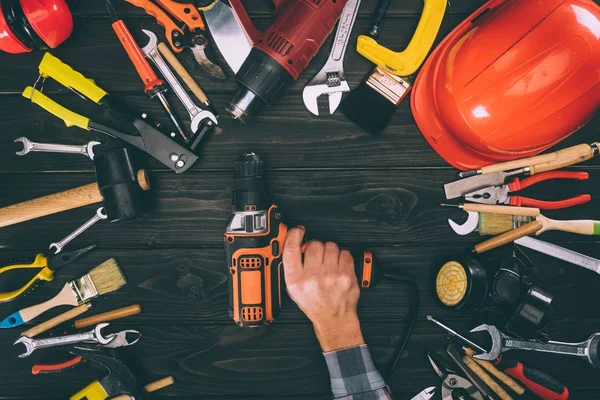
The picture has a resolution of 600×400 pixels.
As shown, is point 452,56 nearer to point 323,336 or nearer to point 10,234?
point 323,336

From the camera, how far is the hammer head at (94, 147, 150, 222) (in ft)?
3.40

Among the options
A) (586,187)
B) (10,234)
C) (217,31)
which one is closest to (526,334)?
(586,187)

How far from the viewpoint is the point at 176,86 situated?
111 cm

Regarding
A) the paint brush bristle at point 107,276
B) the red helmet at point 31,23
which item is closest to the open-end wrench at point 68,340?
the paint brush bristle at point 107,276

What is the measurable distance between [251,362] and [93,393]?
1.44 feet

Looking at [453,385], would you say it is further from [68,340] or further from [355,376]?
[68,340]

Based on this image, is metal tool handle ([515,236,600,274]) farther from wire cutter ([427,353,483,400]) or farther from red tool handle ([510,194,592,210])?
wire cutter ([427,353,483,400])

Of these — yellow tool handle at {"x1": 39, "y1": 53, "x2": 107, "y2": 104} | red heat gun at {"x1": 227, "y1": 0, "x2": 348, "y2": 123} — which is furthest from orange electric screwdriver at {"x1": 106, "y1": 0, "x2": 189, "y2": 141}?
red heat gun at {"x1": 227, "y1": 0, "x2": 348, "y2": 123}

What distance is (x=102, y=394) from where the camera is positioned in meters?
1.12

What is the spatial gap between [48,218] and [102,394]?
20.4 inches

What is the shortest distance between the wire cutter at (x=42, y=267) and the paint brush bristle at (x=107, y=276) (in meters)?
0.07

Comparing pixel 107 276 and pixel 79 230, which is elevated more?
pixel 79 230

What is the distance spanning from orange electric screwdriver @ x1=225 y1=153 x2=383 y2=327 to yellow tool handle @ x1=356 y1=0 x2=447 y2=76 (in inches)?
17.2

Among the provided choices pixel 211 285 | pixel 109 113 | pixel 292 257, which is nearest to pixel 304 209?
pixel 292 257
